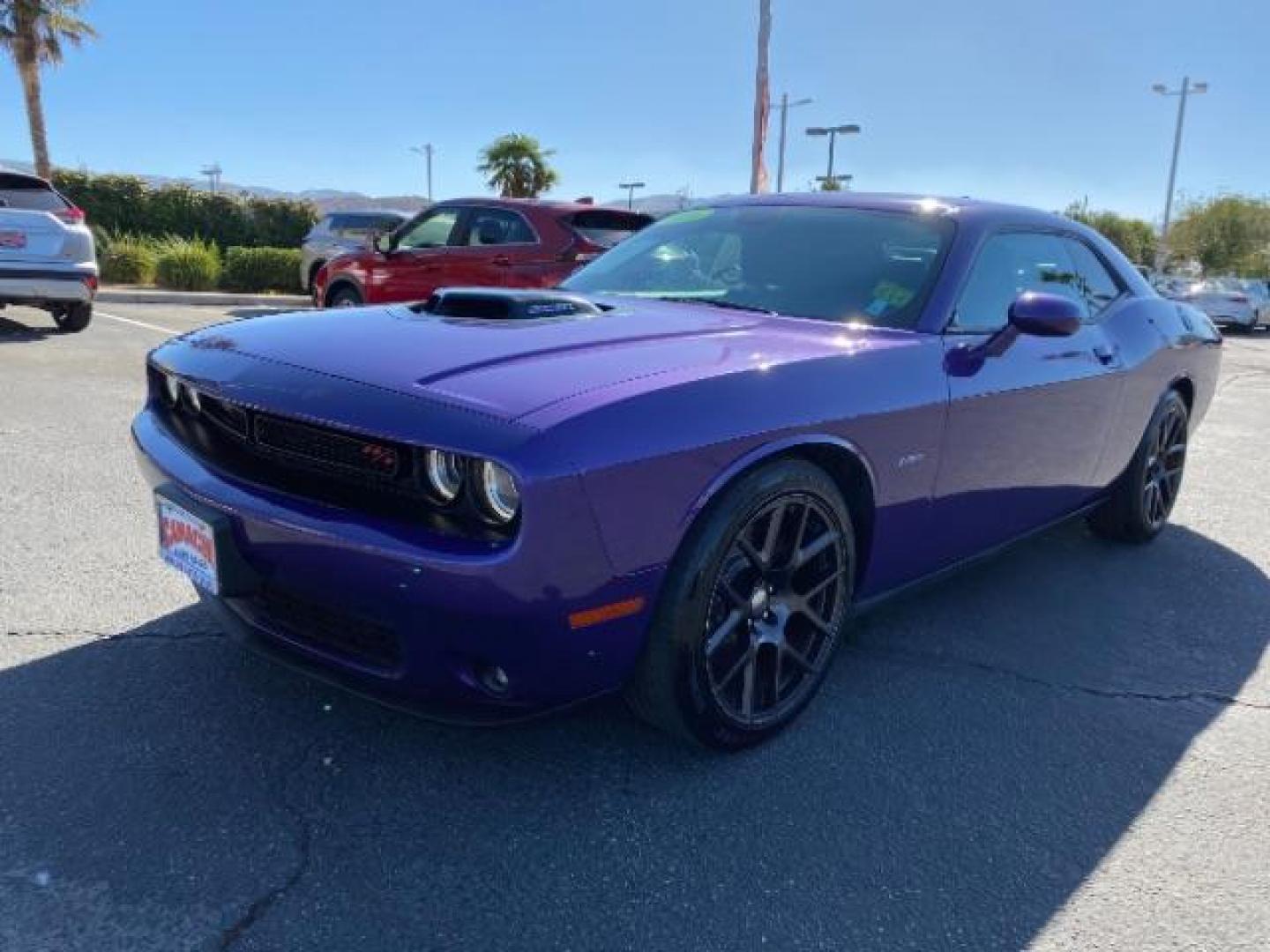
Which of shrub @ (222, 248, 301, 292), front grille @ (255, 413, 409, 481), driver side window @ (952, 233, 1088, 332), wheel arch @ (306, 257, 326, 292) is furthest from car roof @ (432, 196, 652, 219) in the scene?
shrub @ (222, 248, 301, 292)

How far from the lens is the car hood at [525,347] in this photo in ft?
6.84

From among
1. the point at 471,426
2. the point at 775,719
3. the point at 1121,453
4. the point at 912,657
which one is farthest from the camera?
the point at 1121,453

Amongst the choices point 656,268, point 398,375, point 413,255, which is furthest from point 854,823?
point 413,255

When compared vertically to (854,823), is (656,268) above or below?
above

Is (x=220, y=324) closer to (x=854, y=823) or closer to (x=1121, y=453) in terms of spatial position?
(x=854, y=823)

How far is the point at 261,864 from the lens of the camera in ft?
6.59

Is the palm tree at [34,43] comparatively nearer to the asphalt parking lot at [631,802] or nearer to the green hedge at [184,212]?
the green hedge at [184,212]

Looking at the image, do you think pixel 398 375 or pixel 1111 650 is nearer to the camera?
pixel 398 375

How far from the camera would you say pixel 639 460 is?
2.01 meters

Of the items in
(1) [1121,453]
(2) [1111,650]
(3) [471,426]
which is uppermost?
(3) [471,426]

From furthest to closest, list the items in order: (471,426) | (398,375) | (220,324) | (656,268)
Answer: (656,268)
(220,324)
(398,375)
(471,426)

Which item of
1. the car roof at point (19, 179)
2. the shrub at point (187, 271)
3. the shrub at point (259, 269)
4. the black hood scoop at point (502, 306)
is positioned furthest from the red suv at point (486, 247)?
the shrub at point (187, 271)

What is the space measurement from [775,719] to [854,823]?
371 mm

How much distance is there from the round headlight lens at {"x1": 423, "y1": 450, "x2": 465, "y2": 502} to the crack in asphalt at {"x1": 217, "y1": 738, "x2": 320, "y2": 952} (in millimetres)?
778
